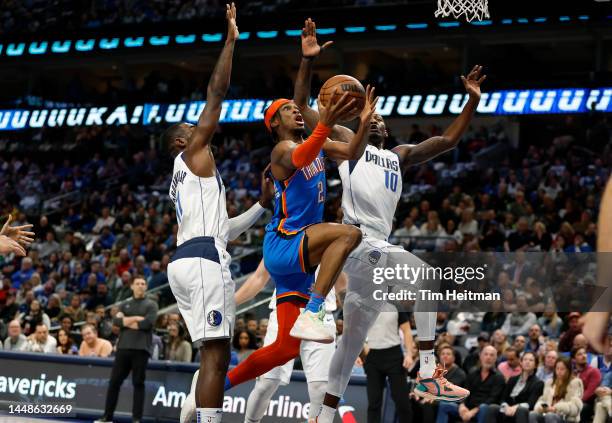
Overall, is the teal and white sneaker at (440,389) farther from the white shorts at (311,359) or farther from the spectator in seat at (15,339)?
the spectator in seat at (15,339)

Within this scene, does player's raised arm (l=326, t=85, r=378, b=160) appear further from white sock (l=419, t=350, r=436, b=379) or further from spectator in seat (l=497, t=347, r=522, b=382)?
spectator in seat (l=497, t=347, r=522, b=382)

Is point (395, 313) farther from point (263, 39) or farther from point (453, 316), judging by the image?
point (263, 39)

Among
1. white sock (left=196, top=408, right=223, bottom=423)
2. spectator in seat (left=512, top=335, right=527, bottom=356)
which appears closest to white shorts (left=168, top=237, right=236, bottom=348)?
white sock (left=196, top=408, right=223, bottom=423)

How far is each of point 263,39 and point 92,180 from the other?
666 centimetres

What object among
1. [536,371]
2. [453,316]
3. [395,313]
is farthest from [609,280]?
[453,316]

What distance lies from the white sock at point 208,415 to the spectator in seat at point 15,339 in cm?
935

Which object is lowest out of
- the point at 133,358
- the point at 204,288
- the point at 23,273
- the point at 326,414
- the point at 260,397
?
the point at 326,414

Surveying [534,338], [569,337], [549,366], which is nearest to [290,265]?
[549,366]

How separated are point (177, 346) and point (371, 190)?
7737 millimetres

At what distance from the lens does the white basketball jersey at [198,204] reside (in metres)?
6.93

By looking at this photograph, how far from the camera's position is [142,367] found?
1270cm

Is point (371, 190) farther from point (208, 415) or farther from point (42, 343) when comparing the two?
point (42, 343)

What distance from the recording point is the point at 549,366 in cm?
1152

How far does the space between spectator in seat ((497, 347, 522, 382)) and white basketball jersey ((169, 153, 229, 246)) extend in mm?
5933
